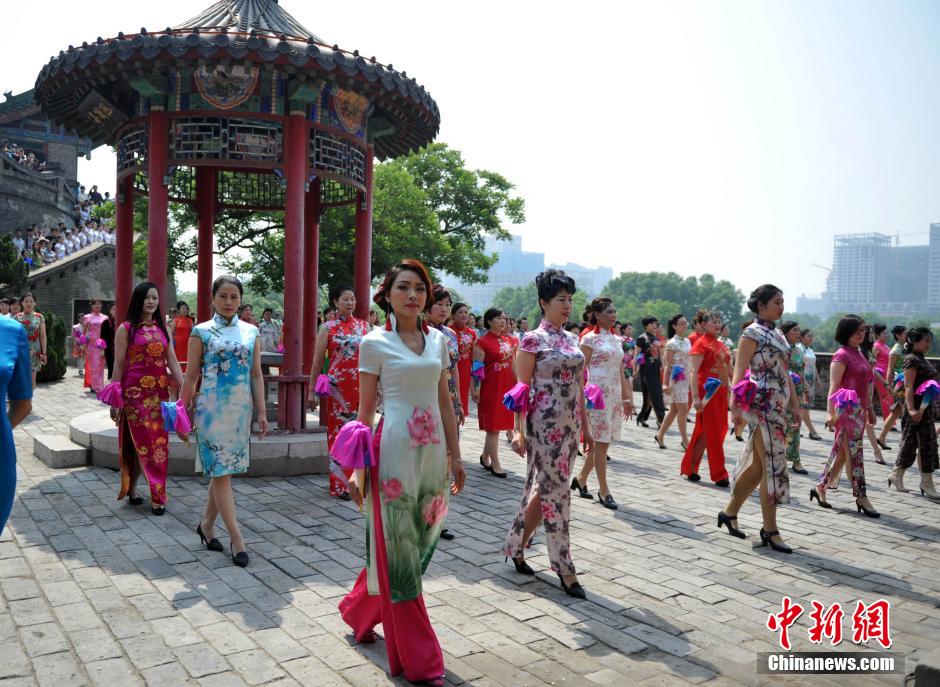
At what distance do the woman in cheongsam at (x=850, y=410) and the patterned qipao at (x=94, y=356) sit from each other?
1265cm

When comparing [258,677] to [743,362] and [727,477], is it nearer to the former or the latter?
[743,362]

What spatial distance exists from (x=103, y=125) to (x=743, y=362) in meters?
8.02

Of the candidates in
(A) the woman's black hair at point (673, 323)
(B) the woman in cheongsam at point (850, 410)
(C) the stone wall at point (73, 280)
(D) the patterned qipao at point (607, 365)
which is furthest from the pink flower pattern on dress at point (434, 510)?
(C) the stone wall at point (73, 280)

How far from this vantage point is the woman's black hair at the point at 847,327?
6770 millimetres

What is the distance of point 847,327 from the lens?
6.85 meters

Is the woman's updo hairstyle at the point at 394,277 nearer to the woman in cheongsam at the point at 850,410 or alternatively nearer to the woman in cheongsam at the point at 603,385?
the woman in cheongsam at the point at 603,385

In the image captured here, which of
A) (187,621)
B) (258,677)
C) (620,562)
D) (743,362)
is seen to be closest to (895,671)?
(620,562)

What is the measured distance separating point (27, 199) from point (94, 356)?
20.3 meters

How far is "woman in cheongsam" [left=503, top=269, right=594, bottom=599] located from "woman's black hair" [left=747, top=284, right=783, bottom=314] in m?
1.76

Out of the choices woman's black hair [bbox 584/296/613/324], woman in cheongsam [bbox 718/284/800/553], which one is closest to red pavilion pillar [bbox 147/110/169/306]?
woman's black hair [bbox 584/296/613/324]

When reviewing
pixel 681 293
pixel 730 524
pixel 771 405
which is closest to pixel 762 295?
pixel 771 405

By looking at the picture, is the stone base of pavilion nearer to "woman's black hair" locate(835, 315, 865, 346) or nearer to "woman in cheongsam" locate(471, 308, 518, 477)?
"woman in cheongsam" locate(471, 308, 518, 477)

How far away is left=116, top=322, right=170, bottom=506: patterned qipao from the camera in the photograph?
5977 mm

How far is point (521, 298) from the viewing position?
11131 centimetres
